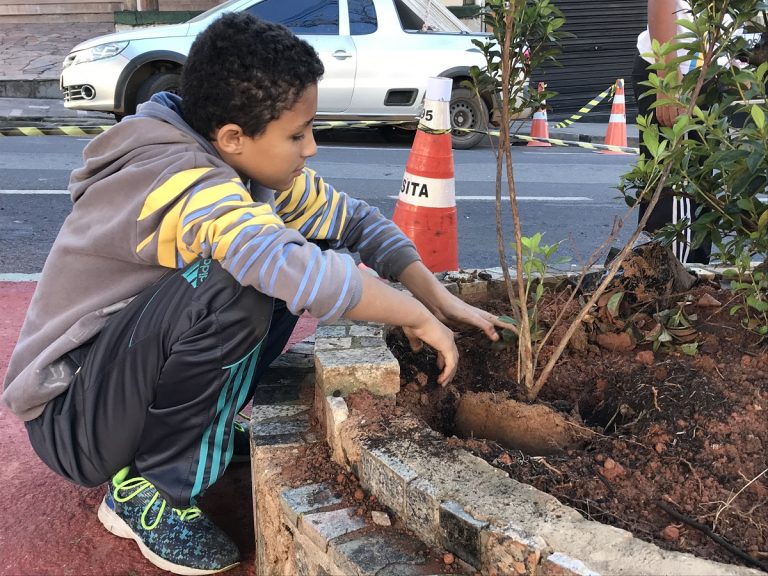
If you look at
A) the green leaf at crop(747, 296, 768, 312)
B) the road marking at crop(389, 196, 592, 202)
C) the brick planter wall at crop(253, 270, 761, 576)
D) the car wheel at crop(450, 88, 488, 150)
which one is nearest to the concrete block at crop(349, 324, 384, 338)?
the brick planter wall at crop(253, 270, 761, 576)

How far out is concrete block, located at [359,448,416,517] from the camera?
5.19 feet

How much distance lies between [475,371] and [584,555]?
1006 millimetres

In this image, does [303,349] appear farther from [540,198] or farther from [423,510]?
[540,198]

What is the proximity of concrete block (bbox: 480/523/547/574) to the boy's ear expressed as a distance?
111 cm

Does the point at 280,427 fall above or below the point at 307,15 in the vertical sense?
below

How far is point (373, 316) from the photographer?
1801mm

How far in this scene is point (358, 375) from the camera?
74.9 inches

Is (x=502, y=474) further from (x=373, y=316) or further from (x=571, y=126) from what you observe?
(x=571, y=126)

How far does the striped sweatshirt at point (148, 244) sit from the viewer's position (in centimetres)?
167

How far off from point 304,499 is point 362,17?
8459 millimetres

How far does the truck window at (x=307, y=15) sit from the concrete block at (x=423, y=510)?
8.07 meters

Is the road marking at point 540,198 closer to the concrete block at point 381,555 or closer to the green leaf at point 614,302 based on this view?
the green leaf at point 614,302

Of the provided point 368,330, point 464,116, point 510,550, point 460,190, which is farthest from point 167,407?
point 464,116

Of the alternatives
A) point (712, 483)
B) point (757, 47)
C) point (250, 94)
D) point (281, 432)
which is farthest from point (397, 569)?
point (757, 47)
